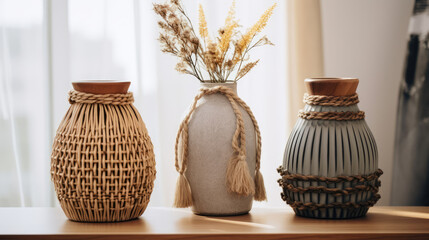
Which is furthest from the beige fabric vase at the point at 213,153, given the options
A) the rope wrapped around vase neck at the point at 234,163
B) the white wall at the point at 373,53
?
the white wall at the point at 373,53

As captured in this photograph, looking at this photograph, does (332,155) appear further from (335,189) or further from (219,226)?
(219,226)

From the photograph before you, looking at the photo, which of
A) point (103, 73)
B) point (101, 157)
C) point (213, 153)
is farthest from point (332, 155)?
point (103, 73)

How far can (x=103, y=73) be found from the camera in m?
1.44

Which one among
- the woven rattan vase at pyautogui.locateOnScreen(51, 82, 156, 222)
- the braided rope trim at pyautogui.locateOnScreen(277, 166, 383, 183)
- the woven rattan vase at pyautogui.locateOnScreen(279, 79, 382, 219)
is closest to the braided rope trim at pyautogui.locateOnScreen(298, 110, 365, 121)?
the woven rattan vase at pyautogui.locateOnScreen(279, 79, 382, 219)

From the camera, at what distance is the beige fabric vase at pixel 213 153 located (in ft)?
3.52

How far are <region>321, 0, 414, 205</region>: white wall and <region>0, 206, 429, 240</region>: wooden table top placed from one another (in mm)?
340

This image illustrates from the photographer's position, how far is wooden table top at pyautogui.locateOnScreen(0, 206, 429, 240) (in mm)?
943

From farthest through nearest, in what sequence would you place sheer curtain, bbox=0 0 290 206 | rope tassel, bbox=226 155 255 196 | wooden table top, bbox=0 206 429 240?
1. sheer curtain, bbox=0 0 290 206
2. rope tassel, bbox=226 155 255 196
3. wooden table top, bbox=0 206 429 240

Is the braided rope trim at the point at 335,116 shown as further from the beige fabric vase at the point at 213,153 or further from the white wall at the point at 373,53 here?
the white wall at the point at 373,53

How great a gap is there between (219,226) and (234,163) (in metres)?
0.13

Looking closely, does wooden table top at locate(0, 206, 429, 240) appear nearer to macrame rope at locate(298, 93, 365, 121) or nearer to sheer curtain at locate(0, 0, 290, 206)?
macrame rope at locate(298, 93, 365, 121)

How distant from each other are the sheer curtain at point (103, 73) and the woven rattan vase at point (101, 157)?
Answer: 390 mm

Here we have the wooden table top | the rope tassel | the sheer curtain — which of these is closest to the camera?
the wooden table top

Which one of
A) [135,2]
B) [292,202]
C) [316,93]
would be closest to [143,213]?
[292,202]
